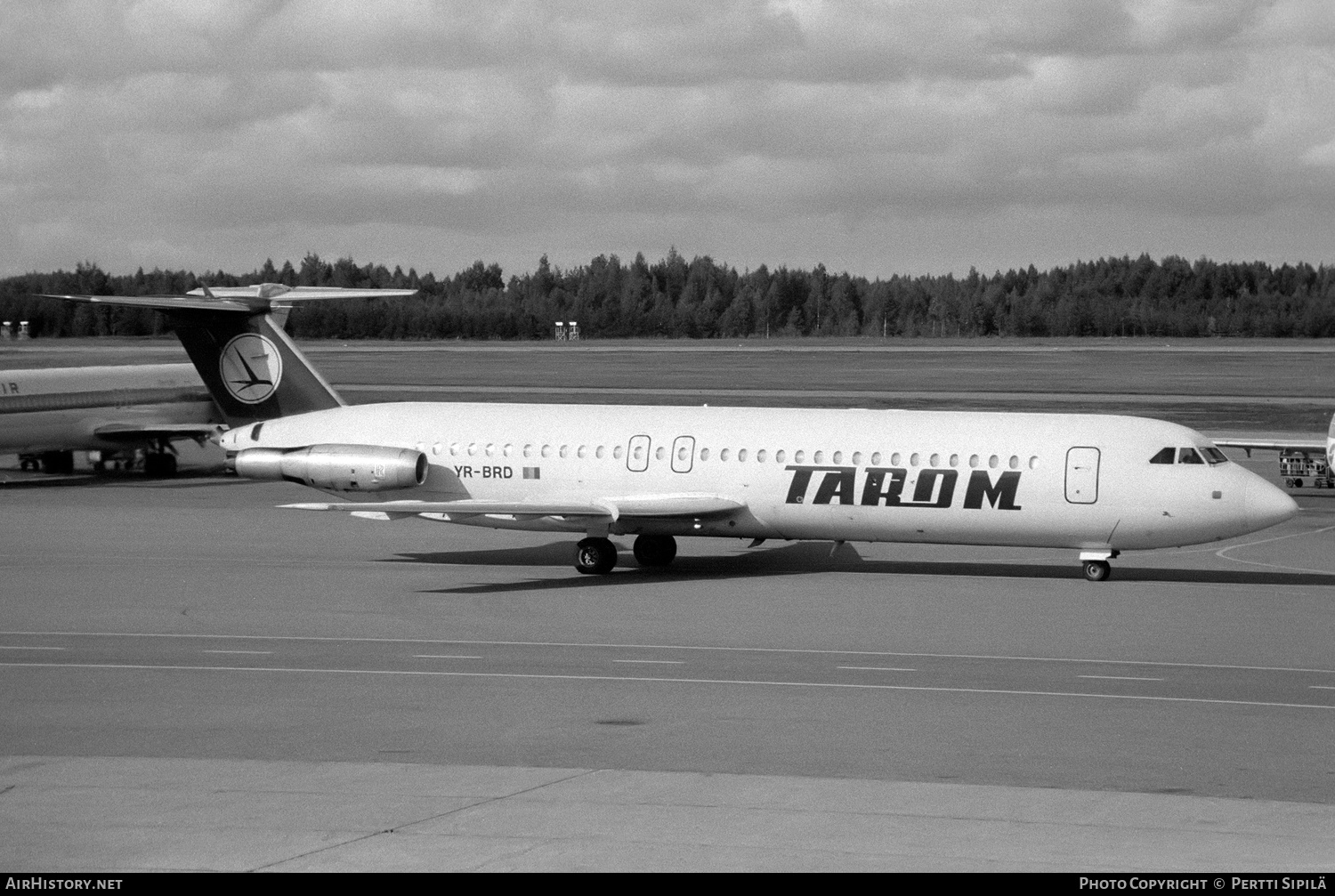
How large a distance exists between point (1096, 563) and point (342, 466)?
1521 centimetres

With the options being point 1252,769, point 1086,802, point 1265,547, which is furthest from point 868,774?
point 1265,547

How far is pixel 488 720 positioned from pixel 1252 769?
833 centimetres

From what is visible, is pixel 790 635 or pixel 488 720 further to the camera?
pixel 790 635

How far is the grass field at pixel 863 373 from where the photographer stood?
8094 cm

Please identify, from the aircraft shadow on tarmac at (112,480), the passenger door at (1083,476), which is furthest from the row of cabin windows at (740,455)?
the aircraft shadow on tarmac at (112,480)

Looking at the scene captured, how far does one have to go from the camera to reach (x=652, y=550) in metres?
33.6

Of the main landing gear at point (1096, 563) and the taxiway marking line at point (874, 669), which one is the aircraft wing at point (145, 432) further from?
the taxiway marking line at point (874, 669)

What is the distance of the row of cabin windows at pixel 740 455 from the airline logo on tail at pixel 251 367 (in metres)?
5.14

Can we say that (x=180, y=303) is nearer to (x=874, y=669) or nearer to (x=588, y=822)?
(x=874, y=669)

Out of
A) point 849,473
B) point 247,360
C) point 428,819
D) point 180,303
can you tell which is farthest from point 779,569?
point 428,819

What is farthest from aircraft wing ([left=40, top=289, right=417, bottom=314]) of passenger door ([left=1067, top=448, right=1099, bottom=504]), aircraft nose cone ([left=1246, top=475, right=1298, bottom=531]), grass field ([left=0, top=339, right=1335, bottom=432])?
grass field ([left=0, top=339, right=1335, bottom=432])

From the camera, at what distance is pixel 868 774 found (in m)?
16.3

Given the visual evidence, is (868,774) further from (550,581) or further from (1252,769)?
(550,581)
